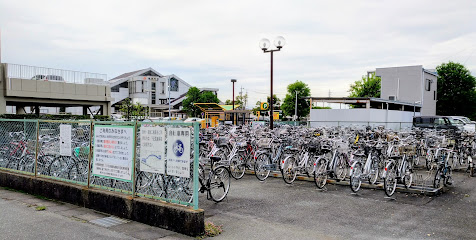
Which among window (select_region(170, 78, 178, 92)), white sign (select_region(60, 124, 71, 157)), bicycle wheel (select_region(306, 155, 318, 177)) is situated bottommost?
bicycle wheel (select_region(306, 155, 318, 177))

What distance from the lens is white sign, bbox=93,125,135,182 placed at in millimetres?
5445

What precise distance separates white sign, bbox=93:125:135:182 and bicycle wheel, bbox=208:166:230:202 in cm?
156

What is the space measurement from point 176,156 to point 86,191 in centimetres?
231

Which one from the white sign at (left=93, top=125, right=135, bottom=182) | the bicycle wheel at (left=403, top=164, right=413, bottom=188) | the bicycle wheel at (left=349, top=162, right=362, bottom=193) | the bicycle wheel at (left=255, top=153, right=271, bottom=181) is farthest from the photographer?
the bicycle wheel at (left=255, top=153, right=271, bottom=181)

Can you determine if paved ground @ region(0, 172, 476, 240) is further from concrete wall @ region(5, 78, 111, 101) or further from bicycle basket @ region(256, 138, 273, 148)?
concrete wall @ region(5, 78, 111, 101)

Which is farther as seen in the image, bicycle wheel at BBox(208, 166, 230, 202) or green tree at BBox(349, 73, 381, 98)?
green tree at BBox(349, 73, 381, 98)

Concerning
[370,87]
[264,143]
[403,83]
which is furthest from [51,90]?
[370,87]

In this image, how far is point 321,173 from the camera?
7707 millimetres

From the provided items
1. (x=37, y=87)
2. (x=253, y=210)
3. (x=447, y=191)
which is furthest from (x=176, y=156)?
(x=37, y=87)

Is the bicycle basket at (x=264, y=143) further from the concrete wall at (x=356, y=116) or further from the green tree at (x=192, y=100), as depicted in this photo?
the green tree at (x=192, y=100)

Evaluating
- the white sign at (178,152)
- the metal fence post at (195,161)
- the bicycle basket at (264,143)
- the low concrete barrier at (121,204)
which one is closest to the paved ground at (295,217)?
the low concrete barrier at (121,204)

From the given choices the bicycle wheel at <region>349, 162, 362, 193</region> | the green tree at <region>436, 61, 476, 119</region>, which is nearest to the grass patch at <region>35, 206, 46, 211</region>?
the bicycle wheel at <region>349, 162, 362, 193</region>

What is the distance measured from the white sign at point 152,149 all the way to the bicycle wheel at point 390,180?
4.49m

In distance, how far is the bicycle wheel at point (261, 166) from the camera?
8766 millimetres
